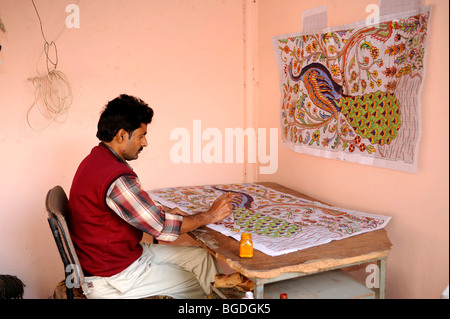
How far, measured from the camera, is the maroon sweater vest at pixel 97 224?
6.53 ft

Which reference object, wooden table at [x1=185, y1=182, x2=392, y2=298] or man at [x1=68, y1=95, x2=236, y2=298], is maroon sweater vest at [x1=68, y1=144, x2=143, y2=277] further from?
wooden table at [x1=185, y1=182, x2=392, y2=298]

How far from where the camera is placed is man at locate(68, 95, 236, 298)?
1.95 m

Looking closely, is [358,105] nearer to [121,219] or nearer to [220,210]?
[220,210]

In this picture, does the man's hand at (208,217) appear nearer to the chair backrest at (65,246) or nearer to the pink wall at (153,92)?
the chair backrest at (65,246)

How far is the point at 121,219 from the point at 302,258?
0.88 meters

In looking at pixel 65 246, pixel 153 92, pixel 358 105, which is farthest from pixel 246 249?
pixel 153 92

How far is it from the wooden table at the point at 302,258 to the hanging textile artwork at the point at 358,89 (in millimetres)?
471

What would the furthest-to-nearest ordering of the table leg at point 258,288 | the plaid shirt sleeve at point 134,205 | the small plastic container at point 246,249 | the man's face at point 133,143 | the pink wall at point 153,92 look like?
the pink wall at point 153,92 < the man's face at point 133,143 < the plaid shirt sleeve at point 134,205 < the small plastic container at point 246,249 < the table leg at point 258,288

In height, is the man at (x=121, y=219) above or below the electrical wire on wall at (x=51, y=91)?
below

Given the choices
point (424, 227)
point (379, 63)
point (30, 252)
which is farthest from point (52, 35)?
point (424, 227)

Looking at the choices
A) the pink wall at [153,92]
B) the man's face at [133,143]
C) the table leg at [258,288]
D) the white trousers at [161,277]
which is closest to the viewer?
the table leg at [258,288]

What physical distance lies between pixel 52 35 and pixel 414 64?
2.43 metres

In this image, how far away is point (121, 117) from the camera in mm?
2143

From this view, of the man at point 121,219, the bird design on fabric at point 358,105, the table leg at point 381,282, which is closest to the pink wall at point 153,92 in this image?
the bird design on fabric at point 358,105
